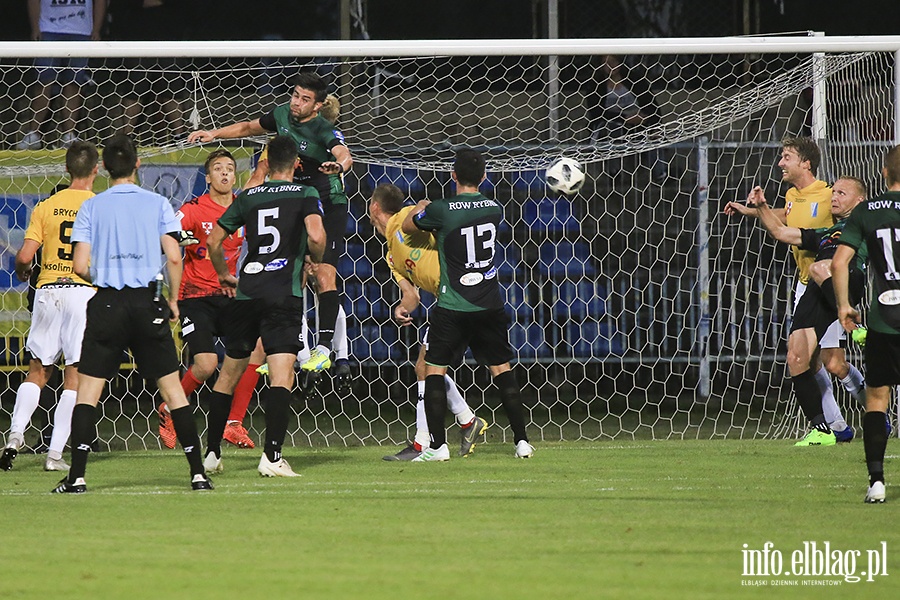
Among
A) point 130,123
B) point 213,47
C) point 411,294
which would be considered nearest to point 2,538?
point 411,294

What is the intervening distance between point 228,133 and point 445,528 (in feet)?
14.9

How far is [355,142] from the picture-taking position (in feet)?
45.7

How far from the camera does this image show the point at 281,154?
792cm

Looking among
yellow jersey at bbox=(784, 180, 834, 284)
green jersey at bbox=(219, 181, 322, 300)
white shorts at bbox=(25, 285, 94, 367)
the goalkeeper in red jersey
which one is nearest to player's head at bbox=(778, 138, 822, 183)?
yellow jersey at bbox=(784, 180, 834, 284)

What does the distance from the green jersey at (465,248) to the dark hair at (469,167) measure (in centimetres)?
11

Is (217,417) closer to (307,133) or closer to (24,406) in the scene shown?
(24,406)

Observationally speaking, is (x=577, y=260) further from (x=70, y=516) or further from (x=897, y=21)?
(x=70, y=516)

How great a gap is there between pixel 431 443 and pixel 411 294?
1193mm

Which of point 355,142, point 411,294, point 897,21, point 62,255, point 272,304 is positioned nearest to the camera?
point 272,304

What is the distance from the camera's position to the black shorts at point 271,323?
25.6 ft

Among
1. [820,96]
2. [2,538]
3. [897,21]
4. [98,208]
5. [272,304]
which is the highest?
[897,21]

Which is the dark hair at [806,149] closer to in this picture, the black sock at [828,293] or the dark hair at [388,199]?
the black sock at [828,293]

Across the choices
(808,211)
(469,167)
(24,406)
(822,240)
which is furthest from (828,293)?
(24,406)

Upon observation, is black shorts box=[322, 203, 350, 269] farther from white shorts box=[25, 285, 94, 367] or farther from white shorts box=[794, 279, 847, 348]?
white shorts box=[794, 279, 847, 348]
